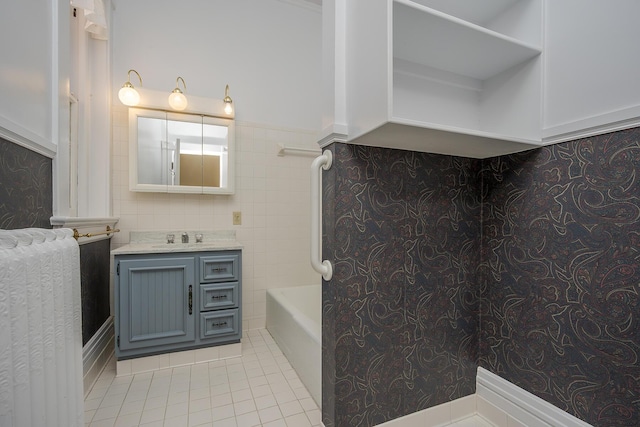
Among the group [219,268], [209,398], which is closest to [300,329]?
[209,398]

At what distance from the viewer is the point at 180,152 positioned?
Answer: 87.0 inches

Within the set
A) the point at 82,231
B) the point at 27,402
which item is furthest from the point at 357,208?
the point at 82,231

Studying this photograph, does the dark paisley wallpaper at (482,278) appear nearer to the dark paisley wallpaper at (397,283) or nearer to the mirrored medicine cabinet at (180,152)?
the dark paisley wallpaper at (397,283)

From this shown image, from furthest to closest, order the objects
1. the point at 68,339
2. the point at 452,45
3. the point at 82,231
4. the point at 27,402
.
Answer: the point at 82,231, the point at 452,45, the point at 68,339, the point at 27,402

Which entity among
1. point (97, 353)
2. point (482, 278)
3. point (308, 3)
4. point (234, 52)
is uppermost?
point (308, 3)

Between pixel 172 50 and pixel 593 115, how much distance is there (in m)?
2.74

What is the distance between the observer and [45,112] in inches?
49.7

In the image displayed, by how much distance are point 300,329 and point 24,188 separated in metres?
1.47

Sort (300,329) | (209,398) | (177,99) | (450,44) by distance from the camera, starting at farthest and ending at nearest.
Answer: (177,99) → (300,329) → (209,398) → (450,44)

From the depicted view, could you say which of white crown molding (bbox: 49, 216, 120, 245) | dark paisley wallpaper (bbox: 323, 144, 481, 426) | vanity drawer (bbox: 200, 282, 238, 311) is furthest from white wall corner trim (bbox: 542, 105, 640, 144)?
white crown molding (bbox: 49, 216, 120, 245)

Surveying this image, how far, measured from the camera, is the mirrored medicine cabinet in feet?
6.92

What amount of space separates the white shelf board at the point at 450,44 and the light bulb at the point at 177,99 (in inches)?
67.7

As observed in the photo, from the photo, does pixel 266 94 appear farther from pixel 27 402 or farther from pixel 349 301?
pixel 27 402

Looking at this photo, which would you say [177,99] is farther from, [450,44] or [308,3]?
[450,44]
